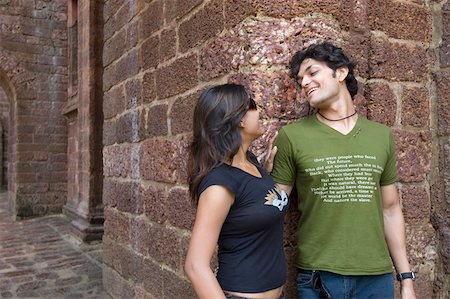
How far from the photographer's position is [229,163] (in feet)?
5.63

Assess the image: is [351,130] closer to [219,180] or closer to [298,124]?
[298,124]

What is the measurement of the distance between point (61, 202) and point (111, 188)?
23.5 ft

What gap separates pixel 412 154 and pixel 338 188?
90cm

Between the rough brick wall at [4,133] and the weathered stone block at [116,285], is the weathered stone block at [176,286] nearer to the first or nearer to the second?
the weathered stone block at [116,285]

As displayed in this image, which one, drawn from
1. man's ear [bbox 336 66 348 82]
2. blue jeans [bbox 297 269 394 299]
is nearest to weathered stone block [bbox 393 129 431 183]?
man's ear [bbox 336 66 348 82]

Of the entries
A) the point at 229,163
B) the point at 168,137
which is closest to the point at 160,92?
the point at 168,137

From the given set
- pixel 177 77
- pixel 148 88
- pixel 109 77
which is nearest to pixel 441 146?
pixel 177 77

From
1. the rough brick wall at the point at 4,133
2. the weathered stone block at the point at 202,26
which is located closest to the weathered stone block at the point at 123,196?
the weathered stone block at the point at 202,26

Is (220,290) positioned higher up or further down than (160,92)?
further down

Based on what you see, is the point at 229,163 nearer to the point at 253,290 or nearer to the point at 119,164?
the point at 253,290

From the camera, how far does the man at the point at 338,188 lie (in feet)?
6.11

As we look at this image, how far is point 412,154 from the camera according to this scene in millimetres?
2549

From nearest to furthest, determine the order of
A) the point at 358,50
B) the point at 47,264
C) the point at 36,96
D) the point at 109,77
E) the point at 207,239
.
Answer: the point at 207,239 < the point at 358,50 < the point at 109,77 < the point at 47,264 < the point at 36,96

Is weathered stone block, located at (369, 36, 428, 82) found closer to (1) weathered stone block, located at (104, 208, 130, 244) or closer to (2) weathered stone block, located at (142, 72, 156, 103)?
(2) weathered stone block, located at (142, 72, 156, 103)
